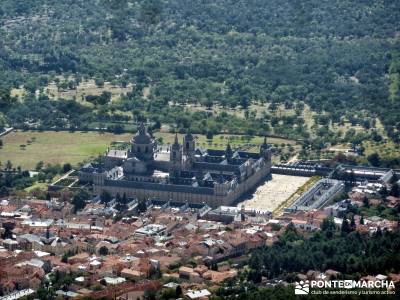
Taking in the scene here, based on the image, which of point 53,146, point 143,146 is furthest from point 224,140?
point 143,146

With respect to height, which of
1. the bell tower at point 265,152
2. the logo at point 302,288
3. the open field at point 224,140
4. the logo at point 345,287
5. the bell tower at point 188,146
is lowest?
the logo at point 302,288

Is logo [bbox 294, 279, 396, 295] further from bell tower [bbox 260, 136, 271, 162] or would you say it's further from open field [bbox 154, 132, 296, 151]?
open field [bbox 154, 132, 296, 151]

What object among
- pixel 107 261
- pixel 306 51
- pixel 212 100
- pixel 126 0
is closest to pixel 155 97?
pixel 212 100

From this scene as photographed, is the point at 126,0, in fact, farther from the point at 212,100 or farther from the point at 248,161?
the point at 248,161

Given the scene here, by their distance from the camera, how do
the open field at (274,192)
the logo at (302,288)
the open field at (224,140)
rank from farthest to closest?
1. the open field at (224,140)
2. the open field at (274,192)
3. the logo at (302,288)

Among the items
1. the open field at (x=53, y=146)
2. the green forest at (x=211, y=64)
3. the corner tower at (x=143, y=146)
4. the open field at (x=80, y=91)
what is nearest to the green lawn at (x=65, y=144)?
the open field at (x=53, y=146)

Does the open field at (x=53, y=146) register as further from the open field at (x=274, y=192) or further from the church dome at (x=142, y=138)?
the open field at (x=274, y=192)

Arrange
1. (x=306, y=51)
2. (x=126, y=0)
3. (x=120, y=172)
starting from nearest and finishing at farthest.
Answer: (x=120, y=172) < (x=306, y=51) < (x=126, y=0)
